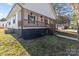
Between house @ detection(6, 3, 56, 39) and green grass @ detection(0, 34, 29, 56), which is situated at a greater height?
house @ detection(6, 3, 56, 39)

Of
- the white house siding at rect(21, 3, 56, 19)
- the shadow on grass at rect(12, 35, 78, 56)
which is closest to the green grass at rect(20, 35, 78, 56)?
the shadow on grass at rect(12, 35, 78, 56)

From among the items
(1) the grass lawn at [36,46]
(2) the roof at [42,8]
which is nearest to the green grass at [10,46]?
(1) the grass lawn at [36,46]

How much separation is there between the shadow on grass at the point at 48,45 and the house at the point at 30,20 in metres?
0.07

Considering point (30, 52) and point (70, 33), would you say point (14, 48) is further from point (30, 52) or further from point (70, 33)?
point (70, 33)

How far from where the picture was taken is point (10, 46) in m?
1.79

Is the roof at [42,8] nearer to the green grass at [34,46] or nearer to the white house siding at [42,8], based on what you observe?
the white house siding at [42,8]

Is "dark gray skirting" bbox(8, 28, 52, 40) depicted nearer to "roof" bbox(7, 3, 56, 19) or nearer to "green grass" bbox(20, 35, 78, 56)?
"green grass" bbox(20, 35, 78, 56)

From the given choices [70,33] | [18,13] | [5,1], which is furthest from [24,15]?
[70,33]

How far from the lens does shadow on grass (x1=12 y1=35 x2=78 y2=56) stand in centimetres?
178

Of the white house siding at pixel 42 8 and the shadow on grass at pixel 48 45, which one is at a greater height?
the white house siding at pixel 42 8

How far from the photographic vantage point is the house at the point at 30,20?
5.98 ft

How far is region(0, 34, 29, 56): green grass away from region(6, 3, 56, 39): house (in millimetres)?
97

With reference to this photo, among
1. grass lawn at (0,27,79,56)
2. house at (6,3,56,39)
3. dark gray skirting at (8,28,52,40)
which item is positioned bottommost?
grass lawn at (0,27,79,56)

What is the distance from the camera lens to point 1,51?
1759 millimetres
